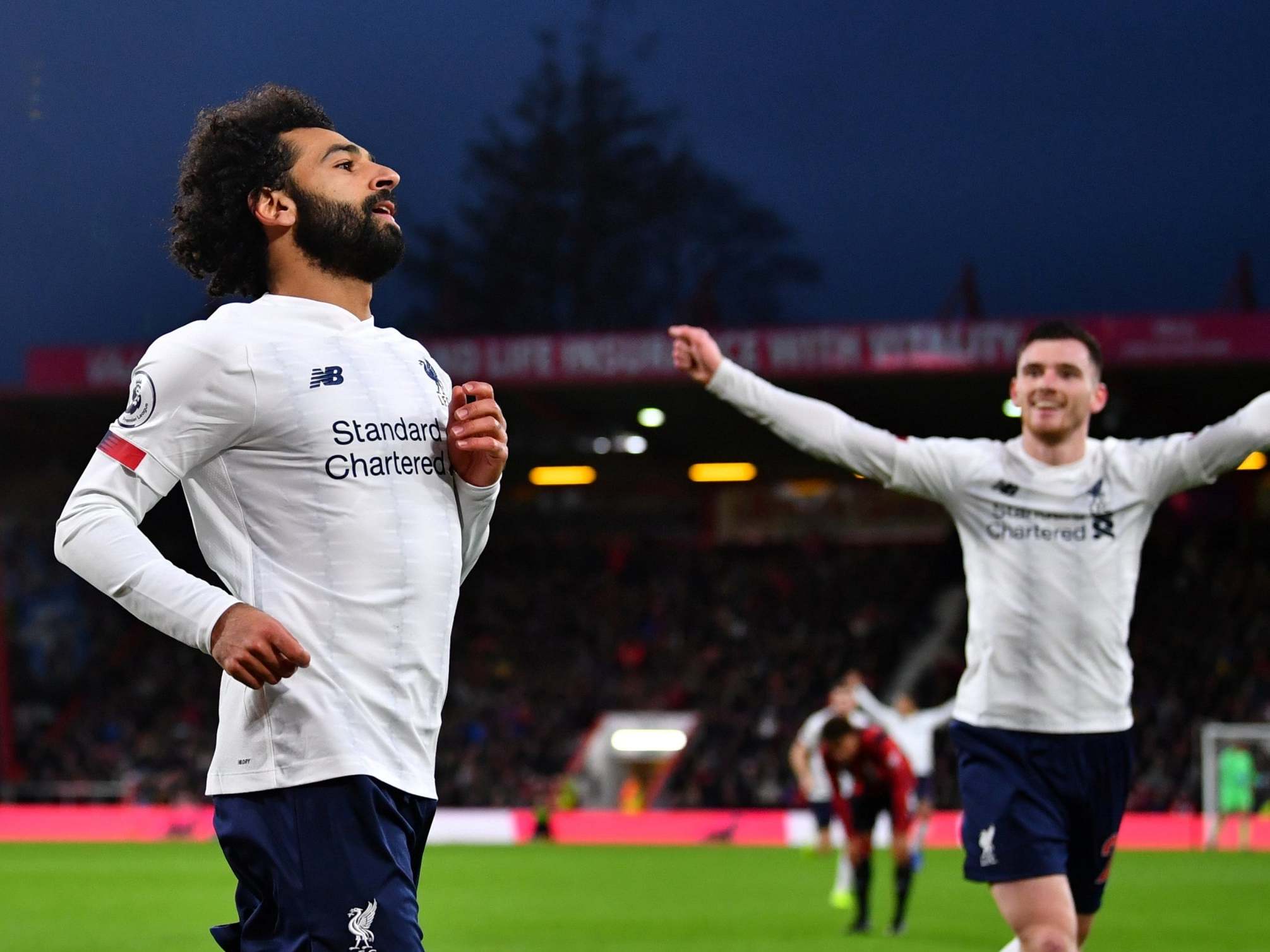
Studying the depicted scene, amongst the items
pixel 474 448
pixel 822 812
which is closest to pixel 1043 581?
pixel 474 448

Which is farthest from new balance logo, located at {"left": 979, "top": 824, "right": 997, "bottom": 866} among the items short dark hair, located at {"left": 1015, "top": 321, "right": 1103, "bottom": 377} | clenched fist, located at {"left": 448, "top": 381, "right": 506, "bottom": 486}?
clenched fist, located at {"left": 448, "top": 381, "right": 506, "bottom": 486}

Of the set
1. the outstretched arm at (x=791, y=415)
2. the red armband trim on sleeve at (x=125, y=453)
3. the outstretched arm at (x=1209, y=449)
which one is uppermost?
the outstretched arm at (x=791, y=415)

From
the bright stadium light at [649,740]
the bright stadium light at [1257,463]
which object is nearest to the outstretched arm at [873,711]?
the bright stadium light at [649,740]

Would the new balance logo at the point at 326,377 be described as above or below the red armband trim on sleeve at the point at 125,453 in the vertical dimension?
above

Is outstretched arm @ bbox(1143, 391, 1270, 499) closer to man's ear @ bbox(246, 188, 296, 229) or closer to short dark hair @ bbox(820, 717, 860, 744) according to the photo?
man's ear @ bbox(246, 188, 296, 229)

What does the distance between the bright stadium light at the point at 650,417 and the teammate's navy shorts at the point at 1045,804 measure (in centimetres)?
2494

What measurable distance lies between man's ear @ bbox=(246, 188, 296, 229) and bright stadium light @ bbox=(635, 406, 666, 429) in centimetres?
2708

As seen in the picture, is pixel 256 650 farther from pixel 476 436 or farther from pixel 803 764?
pixel 803 764

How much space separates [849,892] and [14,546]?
955 inches

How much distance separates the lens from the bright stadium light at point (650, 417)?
102 feet

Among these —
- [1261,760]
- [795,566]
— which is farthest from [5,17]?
[795,566]

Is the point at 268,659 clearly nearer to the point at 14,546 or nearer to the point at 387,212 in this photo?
the point at 387,212

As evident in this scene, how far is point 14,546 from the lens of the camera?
35.7 m

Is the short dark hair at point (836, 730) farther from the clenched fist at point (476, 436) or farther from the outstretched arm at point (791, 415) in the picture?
the clenched fist at point (476, 436)
